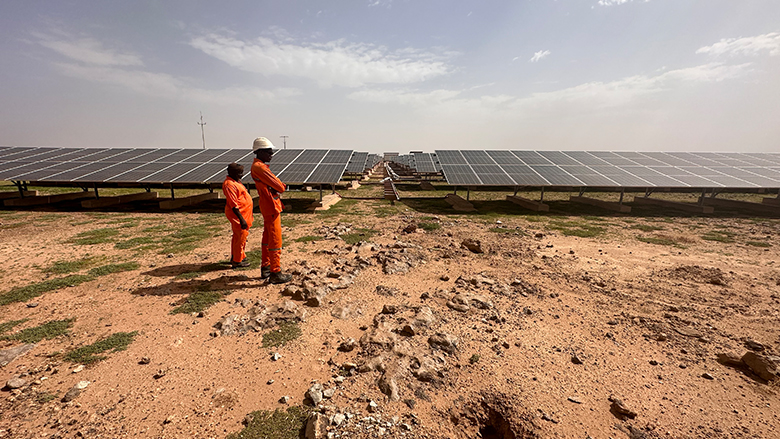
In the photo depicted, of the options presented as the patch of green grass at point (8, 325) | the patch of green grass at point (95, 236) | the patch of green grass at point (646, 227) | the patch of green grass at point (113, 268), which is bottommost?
the patch of green grass at point (8, 325)

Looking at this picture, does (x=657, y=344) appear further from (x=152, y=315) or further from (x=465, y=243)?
(x=152, y=315)

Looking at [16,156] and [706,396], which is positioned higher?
[16,156]

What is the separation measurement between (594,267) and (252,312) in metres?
7.42

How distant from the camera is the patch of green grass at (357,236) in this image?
8.45m

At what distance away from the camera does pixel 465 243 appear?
790 centimetres

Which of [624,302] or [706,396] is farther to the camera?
[624,302]

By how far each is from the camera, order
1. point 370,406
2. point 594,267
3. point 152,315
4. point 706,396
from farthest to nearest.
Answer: point 594,267
point 152,315
point 706,396
point 370,406

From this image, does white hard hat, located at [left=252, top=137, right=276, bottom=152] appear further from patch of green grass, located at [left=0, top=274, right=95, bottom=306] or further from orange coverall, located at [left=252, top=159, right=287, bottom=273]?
patch of green grass, located at [left=0, top=274, right=95, bottom=306]

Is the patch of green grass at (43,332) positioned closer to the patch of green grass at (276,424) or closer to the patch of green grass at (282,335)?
the patch of green grass at (282,335)

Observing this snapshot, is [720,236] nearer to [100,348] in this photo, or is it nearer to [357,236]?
[357,236]

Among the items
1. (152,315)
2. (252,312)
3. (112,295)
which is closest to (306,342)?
(252,312)

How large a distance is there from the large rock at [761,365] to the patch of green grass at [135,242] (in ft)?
39.5

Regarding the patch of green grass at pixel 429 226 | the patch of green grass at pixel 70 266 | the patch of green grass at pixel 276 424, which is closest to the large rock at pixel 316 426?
the patch of green grass at pixel 276 424

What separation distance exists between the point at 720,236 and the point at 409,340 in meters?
12.5
